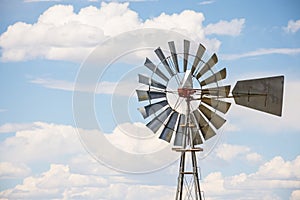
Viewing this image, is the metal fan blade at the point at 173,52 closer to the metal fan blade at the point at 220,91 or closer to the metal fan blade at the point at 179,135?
the metal fan blade at the point at 220,91

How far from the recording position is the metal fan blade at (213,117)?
24516mm

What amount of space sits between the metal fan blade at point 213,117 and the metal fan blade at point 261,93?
0.58 meters

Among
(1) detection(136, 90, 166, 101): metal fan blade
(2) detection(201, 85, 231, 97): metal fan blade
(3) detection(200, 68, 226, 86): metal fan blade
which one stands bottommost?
(1) detection(136, 90, 166, 101): metal fan blade

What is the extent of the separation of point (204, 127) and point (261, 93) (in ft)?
4.97

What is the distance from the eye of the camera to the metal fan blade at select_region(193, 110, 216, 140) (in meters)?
24.6

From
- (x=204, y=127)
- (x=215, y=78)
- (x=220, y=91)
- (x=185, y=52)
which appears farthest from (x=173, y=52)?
(x=204, y=127)

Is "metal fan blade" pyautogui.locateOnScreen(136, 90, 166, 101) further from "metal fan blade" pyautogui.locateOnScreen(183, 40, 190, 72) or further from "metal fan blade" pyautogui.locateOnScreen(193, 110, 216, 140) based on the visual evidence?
"metal fan blade" pyautogui.locateOnScreen(193, 110, 216, 140)

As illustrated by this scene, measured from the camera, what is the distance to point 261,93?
2466 cm

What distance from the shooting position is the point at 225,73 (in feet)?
80.9

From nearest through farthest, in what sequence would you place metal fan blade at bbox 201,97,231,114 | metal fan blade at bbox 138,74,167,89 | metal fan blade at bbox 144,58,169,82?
metal fan blade at bbox 138,74,167,89
metal fan blade at bbox 144,58,169,82
metal fan blade at bbox 201,97,231,114

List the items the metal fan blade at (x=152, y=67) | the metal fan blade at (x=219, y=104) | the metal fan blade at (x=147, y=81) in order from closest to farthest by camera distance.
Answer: the metal fan blade at (x=147, y=81)
the metal fan blade at (x=152, y=67)
the metal fan blade at (x=219, y=104)

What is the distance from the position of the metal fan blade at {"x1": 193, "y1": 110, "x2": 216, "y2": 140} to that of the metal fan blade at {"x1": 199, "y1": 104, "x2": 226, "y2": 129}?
12cm

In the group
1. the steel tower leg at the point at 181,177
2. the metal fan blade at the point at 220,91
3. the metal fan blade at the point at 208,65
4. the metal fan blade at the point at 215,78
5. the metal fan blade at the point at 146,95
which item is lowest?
the steel tower leg at the point at 181,177

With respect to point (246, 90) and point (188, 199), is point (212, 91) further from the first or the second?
Answer: point (188, 199)
